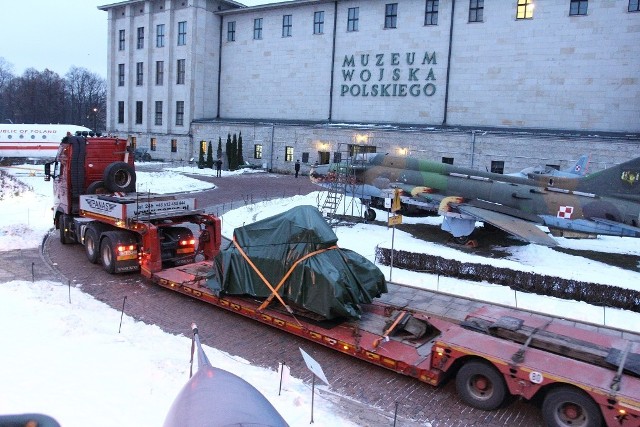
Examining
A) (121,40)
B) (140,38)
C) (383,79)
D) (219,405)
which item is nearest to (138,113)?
(140,38)

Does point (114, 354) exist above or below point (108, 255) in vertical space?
below

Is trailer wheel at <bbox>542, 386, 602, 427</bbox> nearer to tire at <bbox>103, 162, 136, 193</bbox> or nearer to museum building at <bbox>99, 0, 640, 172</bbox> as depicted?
tire at <bbox>103, 162, 136, 193</bbox>

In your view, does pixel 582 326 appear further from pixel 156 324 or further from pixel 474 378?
pixel 156 324

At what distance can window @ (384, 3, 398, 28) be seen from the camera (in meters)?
46.2

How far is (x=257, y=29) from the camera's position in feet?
182

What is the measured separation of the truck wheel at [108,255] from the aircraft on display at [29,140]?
34.0 metres

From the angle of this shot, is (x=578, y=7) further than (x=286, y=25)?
No

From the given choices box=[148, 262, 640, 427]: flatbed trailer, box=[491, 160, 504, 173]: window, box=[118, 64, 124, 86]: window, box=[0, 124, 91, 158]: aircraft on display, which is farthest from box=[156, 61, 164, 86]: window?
box=[148, 262, 640, 427]: flatbed trailer

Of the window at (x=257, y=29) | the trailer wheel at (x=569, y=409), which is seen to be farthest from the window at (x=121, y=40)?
the trailer wheel at (x=569, y=409)

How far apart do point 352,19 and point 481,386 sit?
149 feet

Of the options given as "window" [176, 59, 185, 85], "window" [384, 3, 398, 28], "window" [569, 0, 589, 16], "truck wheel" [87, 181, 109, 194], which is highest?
"window" [384, 3, 398, 28]

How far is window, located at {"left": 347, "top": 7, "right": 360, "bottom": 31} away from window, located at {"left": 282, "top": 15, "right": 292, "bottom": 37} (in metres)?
7.06

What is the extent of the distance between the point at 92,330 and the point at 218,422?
920 centimetres

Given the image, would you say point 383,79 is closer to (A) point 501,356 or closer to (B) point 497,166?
(B) point 497,166
